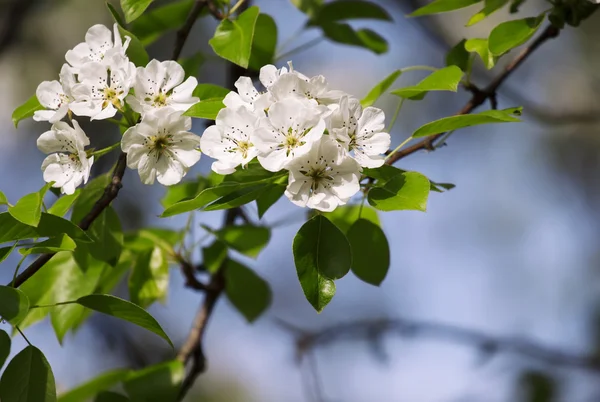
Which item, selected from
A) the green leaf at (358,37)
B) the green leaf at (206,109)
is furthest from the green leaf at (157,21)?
the green leaf at (206,109)

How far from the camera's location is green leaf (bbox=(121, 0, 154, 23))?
1026 millimetres

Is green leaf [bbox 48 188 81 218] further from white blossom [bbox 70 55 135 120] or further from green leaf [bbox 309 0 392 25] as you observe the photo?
green leaf [bbox 309 0 392 25]

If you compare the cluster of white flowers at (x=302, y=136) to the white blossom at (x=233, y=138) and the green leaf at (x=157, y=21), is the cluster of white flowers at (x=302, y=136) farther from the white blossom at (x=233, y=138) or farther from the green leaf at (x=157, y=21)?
the green leaf at (x=157, y=21)

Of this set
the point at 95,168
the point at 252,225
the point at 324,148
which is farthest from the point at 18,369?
the point at 95,168

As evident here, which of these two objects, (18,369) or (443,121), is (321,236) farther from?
(18,369)

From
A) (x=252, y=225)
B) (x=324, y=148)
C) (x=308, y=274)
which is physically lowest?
(x=252, y=225)

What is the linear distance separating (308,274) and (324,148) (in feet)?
0.50

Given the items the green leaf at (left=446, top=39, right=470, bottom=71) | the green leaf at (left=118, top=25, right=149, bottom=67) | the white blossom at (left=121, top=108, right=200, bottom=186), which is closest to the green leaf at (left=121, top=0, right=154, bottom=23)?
the green leaf at (left=118, top=25, right=149, bottom=67)

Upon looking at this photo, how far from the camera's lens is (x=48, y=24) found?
3123 mm

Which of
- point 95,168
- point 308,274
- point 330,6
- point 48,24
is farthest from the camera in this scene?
point 48,24

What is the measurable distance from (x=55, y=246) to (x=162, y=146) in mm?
196

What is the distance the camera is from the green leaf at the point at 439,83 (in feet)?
3.11

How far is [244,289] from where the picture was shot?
1.54 meters

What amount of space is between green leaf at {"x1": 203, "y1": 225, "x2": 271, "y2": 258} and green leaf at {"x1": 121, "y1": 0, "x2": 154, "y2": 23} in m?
0.46
